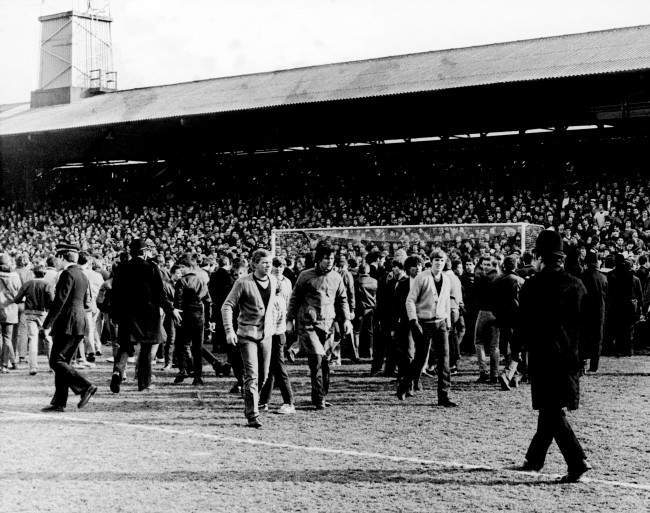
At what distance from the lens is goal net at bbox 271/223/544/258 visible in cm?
1761

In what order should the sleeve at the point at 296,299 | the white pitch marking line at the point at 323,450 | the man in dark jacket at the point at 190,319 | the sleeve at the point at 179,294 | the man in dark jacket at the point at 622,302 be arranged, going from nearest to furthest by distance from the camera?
1. the white pitch marking line at the point at 323,450
2. the sleeve at the point at 296,299
3. the man in dark jacket at the point at 190,319
4. the sleeve at the point at 179,294
5. the man in dark jacket at the point at 622,302

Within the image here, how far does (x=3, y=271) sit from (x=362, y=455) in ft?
29.0

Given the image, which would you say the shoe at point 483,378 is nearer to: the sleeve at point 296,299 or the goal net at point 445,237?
the sleeve at point 296,299

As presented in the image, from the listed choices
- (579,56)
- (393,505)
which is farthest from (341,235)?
(393,505)

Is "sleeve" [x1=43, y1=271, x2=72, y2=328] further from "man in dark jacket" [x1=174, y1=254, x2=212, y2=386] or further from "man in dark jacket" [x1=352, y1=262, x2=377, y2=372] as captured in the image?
"man in dark jacket" [x1=352, y1=262, x2=377, y2=372]


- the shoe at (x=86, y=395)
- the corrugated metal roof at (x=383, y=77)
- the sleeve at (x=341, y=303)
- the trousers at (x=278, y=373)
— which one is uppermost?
the corrugated metal roof at (x=383, y=77)

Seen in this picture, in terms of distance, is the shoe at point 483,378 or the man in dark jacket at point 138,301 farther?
the shoe at point 483,378

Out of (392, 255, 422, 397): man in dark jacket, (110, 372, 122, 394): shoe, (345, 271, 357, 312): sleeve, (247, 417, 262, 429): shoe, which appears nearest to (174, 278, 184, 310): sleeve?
(110, 372, 122, 394): shoe

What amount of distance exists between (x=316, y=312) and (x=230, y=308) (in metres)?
1.36

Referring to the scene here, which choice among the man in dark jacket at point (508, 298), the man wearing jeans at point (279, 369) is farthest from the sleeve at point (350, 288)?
the man wearing jeans at point (279, 369)

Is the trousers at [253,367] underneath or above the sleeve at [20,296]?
underneath

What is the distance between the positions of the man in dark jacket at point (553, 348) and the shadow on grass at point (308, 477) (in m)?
0.29

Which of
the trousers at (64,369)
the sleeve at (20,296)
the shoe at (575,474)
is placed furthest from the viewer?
the sleeve at (20,296)

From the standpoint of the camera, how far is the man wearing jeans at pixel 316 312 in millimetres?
10297
